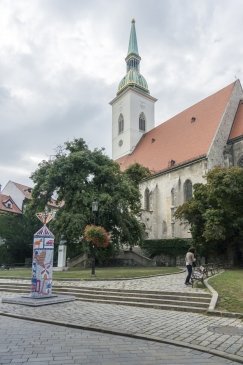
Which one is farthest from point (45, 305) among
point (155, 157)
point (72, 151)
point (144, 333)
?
point (155, 157)

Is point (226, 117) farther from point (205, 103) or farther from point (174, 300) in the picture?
point (174, 300)

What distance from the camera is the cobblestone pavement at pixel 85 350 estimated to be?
5734 millimetres

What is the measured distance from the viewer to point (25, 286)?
57.4 feet

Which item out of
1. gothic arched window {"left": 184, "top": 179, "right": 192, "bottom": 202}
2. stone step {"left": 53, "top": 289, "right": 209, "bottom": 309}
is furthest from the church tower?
stone step {"left": 53, "top": 289, "right": 209, "bottom": 309}

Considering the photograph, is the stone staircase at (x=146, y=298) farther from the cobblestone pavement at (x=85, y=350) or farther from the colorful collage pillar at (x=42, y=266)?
the cobblestone pavement at (x=85, y=350)

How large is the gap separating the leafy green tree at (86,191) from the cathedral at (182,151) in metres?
7.54

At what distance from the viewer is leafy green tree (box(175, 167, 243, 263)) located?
2508cm

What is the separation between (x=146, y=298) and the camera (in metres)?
12.6

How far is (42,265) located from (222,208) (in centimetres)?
1570

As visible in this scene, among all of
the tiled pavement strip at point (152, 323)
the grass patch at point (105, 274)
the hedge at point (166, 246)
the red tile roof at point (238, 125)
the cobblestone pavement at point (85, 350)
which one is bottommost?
the cobblestone pavement at point (85, 350)

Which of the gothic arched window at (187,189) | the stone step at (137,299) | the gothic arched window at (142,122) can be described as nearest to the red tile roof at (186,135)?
the gothic arched window at (187,189)

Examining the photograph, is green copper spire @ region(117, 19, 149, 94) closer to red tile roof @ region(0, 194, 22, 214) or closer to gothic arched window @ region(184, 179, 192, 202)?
gothic arched window @ region(184, 179, 192, 202)

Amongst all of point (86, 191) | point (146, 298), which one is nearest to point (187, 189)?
point (86, 191)

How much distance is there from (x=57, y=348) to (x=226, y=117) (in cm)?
3470
